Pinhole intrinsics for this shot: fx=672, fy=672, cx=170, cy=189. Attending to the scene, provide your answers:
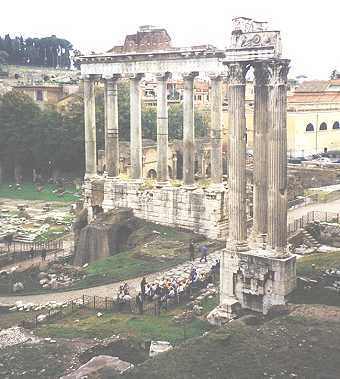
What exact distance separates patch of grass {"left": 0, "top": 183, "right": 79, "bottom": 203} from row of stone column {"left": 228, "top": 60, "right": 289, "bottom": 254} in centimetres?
4010

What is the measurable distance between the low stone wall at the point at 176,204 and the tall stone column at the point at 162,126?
1.06 metres

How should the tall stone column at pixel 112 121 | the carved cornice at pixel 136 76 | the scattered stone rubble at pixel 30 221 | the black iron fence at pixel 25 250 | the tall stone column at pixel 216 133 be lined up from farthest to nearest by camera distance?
the scattered stone rubble at pixel 30 221, the black iron fence at pixel 25 250, the tall stone column at pixel 112 121, the carved cornice at pixel 136 76, the tall stone column at pixel 216 133

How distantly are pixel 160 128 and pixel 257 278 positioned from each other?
16711 millimetres

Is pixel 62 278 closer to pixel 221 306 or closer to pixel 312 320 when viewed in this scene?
pixel 221 306

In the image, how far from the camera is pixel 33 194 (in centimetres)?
6247

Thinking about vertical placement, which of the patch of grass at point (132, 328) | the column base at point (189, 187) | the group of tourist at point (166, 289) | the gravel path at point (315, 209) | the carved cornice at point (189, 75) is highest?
the carved cornice at point (189, 75)

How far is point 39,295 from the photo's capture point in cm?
2769

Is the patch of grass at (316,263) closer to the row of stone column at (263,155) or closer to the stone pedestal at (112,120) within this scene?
the row of stone column at (263,155)

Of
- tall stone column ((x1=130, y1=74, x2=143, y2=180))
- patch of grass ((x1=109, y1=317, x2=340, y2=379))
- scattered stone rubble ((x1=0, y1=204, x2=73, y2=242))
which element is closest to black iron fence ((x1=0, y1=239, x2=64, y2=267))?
scattered stone rubble ((x1=0, y1=204, x2=73, y2=242))

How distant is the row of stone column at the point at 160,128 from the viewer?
110 feet

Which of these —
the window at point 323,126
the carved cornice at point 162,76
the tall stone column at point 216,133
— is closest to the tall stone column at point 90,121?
the carved cornice at point 162,76

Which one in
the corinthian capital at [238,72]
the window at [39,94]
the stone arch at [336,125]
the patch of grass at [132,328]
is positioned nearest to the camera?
the patch of grass at [132,328]

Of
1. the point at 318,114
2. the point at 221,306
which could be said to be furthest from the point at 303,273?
→ the point at 318,114

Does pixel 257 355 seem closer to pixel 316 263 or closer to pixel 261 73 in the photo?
pixel 316 263
